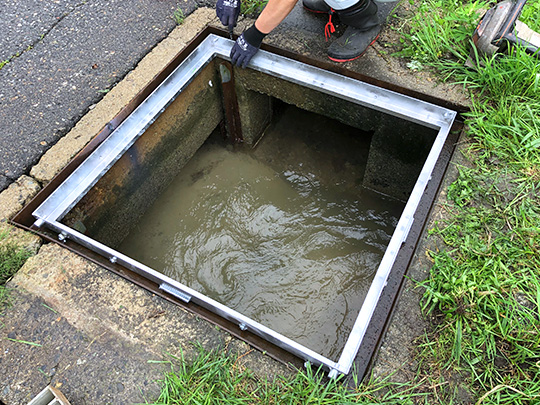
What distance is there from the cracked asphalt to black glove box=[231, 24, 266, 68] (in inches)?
26.1

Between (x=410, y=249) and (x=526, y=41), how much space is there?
1431 millimetres

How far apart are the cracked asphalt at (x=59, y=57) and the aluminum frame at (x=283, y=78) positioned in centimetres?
33

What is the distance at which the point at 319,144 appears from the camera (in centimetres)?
379

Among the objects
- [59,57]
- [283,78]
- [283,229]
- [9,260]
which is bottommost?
[283,229]

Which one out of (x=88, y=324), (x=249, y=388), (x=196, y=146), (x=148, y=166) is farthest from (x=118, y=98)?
(x=249, y=388)

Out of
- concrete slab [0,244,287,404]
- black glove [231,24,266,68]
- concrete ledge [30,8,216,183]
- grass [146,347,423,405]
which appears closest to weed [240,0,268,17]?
concrete ledge [30,8,216,183]

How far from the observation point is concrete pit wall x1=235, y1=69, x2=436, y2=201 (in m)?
2.69

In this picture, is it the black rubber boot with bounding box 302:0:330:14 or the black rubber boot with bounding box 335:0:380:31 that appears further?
the black rubber boot with bounding box 302:0:330:14

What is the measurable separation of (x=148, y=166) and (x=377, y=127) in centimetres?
164

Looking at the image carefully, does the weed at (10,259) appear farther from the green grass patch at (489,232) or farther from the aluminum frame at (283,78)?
the green grass patch at (489,232)

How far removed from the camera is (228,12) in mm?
2695

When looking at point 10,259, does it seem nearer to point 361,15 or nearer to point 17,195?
point 17,195

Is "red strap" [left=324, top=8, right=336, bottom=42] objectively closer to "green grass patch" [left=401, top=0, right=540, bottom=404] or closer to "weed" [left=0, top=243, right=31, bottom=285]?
"green grass patch" [left=401, top=0, right=540, bottom=404]

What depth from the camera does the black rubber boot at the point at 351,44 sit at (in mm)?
2596
